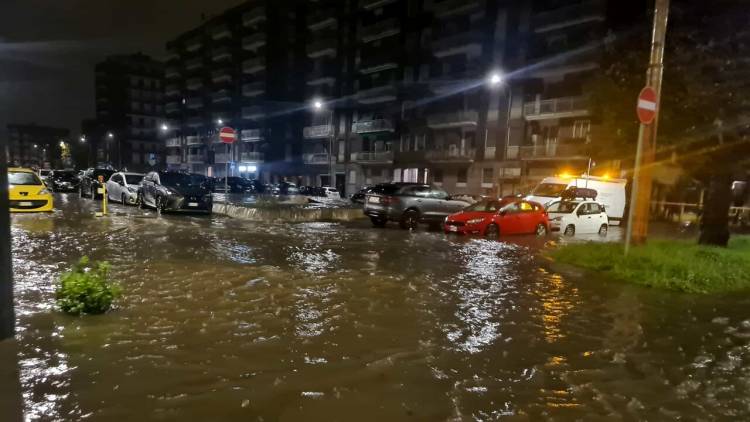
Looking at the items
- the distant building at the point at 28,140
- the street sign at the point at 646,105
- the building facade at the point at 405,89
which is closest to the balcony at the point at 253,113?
the building facade at the point at 405,89

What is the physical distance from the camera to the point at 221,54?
7219cm

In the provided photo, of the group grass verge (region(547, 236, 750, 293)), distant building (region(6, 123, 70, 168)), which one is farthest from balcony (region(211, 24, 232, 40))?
distant building (region(6, 123, 70, 168))

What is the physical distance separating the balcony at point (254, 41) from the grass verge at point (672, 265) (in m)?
63.3

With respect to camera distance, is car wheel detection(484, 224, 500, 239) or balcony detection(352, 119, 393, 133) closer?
car wheel detection(484, 224, 500, 239)

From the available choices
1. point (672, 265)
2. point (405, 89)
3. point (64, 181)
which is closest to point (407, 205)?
point (672, 265)

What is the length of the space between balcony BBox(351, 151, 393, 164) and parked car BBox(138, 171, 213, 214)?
29.3 meters

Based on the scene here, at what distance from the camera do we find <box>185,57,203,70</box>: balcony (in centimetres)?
7788

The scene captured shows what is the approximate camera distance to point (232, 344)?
4754mm

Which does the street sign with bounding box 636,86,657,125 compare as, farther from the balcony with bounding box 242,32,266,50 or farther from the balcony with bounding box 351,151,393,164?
the balcony with bounding box 242,32,266,50

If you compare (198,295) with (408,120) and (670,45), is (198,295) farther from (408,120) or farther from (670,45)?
(408,120)

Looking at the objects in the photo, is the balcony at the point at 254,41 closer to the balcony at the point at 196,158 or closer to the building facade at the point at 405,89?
the building facade at the point at 405,89

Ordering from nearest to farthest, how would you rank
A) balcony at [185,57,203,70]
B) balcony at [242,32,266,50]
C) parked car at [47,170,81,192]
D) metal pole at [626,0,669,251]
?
metal pole at [626,0,669,251], parked car at [47,170,81,192], balcony at [242,32,266,50], balcony at [185,57,203,70]

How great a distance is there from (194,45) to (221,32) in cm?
957

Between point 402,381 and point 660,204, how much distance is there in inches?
1189
